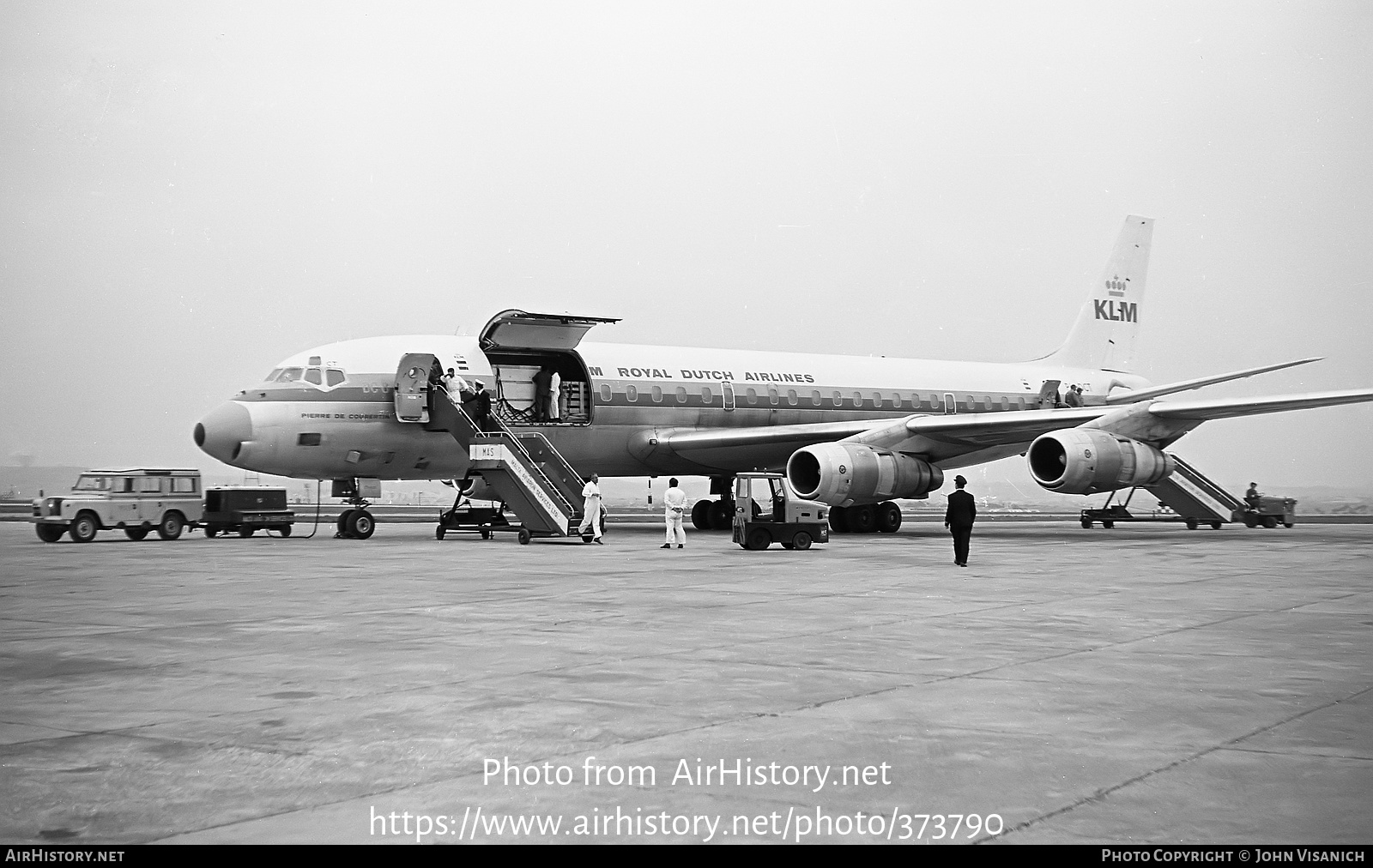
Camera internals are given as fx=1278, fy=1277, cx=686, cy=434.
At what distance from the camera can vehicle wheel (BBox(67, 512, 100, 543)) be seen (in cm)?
2233

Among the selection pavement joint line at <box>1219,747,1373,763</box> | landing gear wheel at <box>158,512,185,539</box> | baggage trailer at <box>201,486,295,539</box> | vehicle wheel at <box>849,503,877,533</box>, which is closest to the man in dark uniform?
vehicle wheel at <box>849,503,877,533</box>

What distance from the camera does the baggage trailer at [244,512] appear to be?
2373cm

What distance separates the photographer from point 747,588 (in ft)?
42.8

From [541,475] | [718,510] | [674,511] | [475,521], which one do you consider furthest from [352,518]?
[718,510]

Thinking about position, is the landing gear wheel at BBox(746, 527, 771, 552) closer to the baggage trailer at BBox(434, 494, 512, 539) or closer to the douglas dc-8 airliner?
the douglas dc-8 airliner

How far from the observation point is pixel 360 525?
23016 mm

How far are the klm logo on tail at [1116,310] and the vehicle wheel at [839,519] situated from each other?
11735 mm

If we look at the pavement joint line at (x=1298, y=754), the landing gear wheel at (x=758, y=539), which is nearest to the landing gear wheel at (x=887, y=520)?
the landing gear wheel at (x=758, y=539)

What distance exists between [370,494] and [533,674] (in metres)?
16.4

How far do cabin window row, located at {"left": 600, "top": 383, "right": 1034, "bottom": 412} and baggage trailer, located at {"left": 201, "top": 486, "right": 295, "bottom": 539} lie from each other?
21.2ft

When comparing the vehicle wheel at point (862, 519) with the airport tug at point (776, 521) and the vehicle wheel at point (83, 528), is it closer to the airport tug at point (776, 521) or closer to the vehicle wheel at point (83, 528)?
the airport tug at point (776, 521)

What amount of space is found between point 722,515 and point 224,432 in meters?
11.8

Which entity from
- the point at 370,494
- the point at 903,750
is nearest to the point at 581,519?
the point at 370,494
